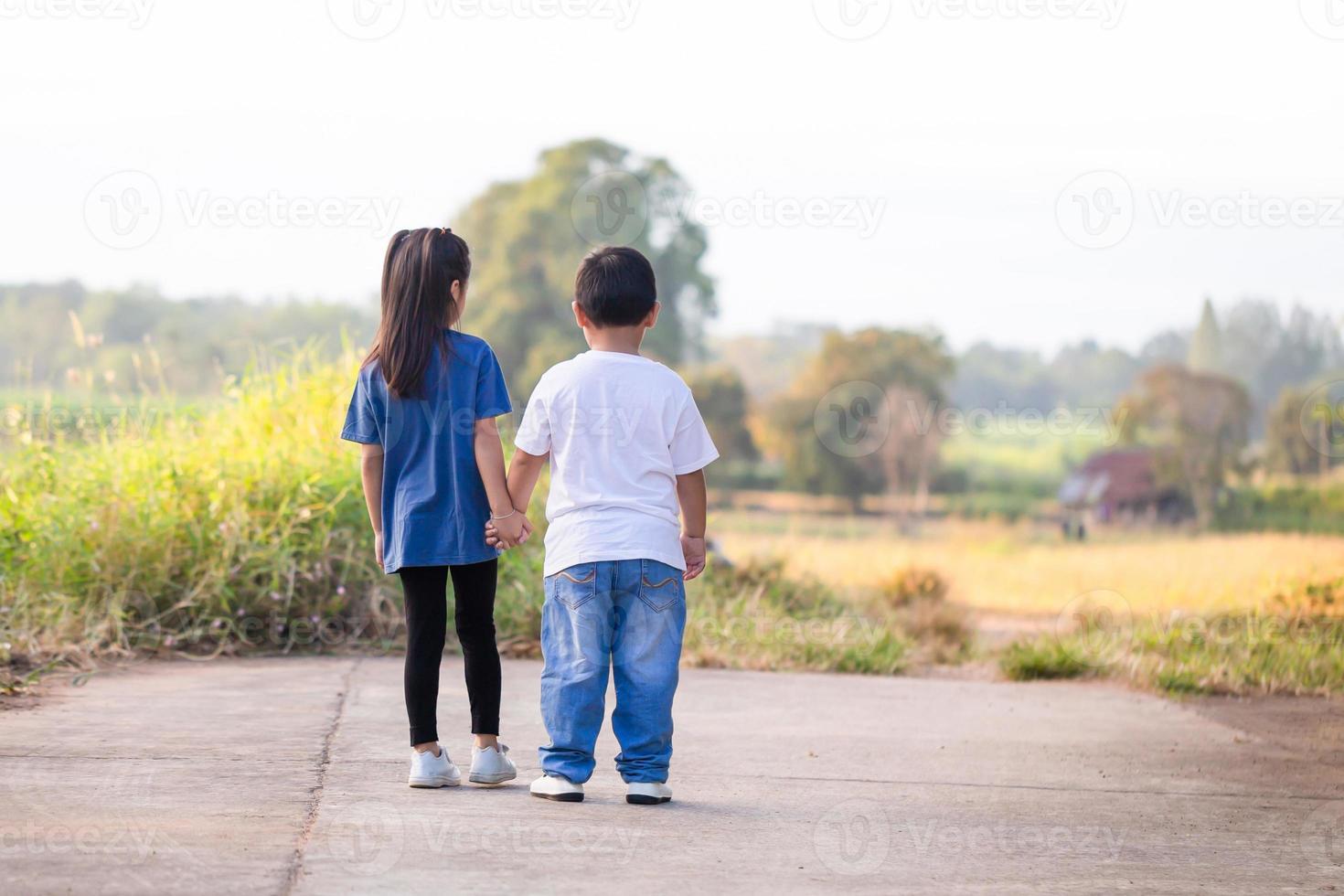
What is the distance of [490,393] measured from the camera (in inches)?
133

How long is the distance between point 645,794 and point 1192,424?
57.5 ft

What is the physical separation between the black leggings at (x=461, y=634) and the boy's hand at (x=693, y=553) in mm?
490

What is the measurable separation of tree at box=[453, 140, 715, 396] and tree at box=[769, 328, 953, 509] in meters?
2.14

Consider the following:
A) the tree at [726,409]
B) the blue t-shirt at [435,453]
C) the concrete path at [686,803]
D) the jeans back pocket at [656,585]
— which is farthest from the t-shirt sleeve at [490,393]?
the tree at [726,409]

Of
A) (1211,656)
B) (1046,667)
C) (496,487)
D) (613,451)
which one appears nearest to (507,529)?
(496,487)

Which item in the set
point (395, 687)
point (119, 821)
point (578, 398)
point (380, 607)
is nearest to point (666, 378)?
point (578, 398)

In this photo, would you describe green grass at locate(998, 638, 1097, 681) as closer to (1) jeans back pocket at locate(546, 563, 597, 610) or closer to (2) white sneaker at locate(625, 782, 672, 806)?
(2) white sneaker at locate(625, 782, 672, 806)

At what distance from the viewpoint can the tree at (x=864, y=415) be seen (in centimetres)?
2119

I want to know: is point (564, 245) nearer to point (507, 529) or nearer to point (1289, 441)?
point (1289, 441)

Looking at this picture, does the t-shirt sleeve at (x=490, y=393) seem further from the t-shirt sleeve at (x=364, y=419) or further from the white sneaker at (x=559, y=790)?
the white sneaker at (x=559, y=790)

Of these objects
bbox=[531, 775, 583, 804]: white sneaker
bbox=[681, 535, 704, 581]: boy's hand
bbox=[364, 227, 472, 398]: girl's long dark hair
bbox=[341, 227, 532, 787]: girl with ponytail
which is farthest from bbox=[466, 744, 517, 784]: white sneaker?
bbox=[364, 227, 472, 398]: girl's long dark hair

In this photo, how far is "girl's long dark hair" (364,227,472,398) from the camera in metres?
3.36

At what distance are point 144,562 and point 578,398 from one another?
3.12 meters

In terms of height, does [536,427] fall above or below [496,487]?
above
